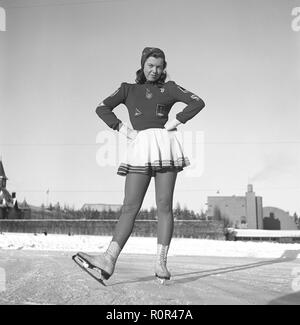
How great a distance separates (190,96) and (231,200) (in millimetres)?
63438

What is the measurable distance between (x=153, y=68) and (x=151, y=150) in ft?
2.67

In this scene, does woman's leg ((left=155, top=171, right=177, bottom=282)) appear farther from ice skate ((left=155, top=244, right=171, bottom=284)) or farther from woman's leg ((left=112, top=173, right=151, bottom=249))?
woman's leg ((left=112, top=173, right=151, bottom=249))

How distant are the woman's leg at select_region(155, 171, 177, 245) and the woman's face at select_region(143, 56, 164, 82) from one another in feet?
3.07

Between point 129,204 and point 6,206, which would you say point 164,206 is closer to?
point 129,204

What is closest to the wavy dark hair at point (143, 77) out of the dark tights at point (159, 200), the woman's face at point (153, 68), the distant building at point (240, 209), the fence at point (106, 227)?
the woman's face at point (153, 68)

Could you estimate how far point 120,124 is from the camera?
330 cm

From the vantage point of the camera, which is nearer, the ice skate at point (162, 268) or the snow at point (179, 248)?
the ice skate at point (162, 268)

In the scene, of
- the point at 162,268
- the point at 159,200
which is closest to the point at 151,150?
the point at 159,200

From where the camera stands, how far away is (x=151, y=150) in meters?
3.16

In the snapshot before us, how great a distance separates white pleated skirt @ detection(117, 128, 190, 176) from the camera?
3148 millimetres

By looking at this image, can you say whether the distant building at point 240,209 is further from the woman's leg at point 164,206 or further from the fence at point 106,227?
the woman's leg at point 164,206

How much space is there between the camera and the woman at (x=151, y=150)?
3.14 meters

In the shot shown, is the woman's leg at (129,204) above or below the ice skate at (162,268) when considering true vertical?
above
